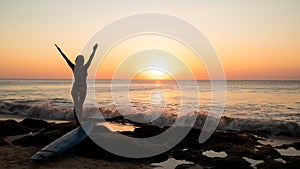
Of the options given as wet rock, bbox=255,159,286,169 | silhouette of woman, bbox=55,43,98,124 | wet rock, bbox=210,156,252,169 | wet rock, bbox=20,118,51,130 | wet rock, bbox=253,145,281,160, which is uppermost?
silhouette of woman, bbox=55,43,98,124

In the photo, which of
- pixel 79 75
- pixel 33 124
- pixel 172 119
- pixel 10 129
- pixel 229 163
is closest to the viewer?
pixel 229 163

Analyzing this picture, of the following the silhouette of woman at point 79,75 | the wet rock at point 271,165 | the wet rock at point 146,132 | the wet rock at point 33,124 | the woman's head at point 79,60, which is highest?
the woman's head at point 79,60

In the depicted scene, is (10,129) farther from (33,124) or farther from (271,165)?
(271,165)

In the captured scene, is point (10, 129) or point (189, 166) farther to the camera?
point (10, 129)

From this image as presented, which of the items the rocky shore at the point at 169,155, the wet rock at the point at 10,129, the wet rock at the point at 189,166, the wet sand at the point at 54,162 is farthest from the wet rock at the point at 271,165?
the wet rock at the point at 10,129

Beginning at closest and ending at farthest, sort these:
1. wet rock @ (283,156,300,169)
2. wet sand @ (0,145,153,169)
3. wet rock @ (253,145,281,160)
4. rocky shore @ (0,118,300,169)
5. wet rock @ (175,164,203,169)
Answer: wet sand @ (0,145,153,169) → rocky shore @ (0,118,300,169) → wet rock @ (175,164,203,169) → wet rock @ (283,156,300,169) → wet rock @ (253,145,281,160)

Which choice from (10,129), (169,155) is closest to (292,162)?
(169,155)

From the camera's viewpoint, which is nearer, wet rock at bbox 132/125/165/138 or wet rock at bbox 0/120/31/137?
wet rock at bbox 132/125/165/138

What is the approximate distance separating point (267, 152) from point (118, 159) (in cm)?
596

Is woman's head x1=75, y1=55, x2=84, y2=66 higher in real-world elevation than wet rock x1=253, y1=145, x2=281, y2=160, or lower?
higher

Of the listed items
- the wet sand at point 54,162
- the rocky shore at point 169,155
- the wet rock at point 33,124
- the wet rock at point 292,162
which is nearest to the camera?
the wet sand at point 54,162

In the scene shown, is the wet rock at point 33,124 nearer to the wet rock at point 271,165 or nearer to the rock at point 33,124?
the rock at point 33,124

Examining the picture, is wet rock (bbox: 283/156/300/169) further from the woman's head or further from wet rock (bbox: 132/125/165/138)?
the woman's head

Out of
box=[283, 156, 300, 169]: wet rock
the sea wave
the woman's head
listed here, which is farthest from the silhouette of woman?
the sea wave
